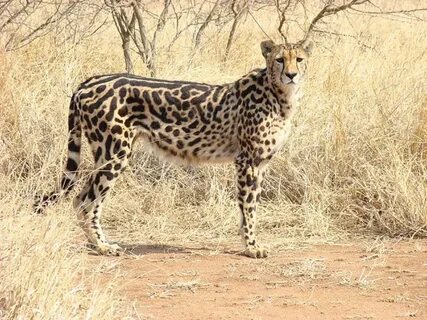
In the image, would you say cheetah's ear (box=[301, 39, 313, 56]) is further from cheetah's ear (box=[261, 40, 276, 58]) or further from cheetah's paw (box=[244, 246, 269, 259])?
cheetah's paw (box=[244, 246, 269, 259])

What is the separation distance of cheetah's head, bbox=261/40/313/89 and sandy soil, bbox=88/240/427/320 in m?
1.10

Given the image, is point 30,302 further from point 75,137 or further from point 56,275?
point 75,137

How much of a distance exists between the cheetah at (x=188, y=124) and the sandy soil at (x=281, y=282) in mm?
310

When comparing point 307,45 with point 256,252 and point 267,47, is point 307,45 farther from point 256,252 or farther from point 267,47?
point 256,252

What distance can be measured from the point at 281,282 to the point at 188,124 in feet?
4.62

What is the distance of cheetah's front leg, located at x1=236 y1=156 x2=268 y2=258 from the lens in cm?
575

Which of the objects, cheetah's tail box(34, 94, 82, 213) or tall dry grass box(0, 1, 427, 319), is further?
tall dry grass box(0, 1, 427, 319)

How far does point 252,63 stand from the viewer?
354 inches

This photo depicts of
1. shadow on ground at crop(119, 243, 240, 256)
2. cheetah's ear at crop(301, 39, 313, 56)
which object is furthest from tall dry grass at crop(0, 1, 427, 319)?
cheetah's ear at crop(301, 39, 313, 56)

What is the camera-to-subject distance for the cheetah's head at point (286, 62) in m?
5.64

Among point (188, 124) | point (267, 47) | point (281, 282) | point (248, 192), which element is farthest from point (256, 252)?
point (267, 47)

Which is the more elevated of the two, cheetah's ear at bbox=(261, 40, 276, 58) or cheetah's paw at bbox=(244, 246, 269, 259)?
cheetah's ear at bbox=(261, 40, 276, 58)

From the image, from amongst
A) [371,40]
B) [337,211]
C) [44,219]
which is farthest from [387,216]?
[371,40]

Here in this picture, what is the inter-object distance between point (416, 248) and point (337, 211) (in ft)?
2.45
